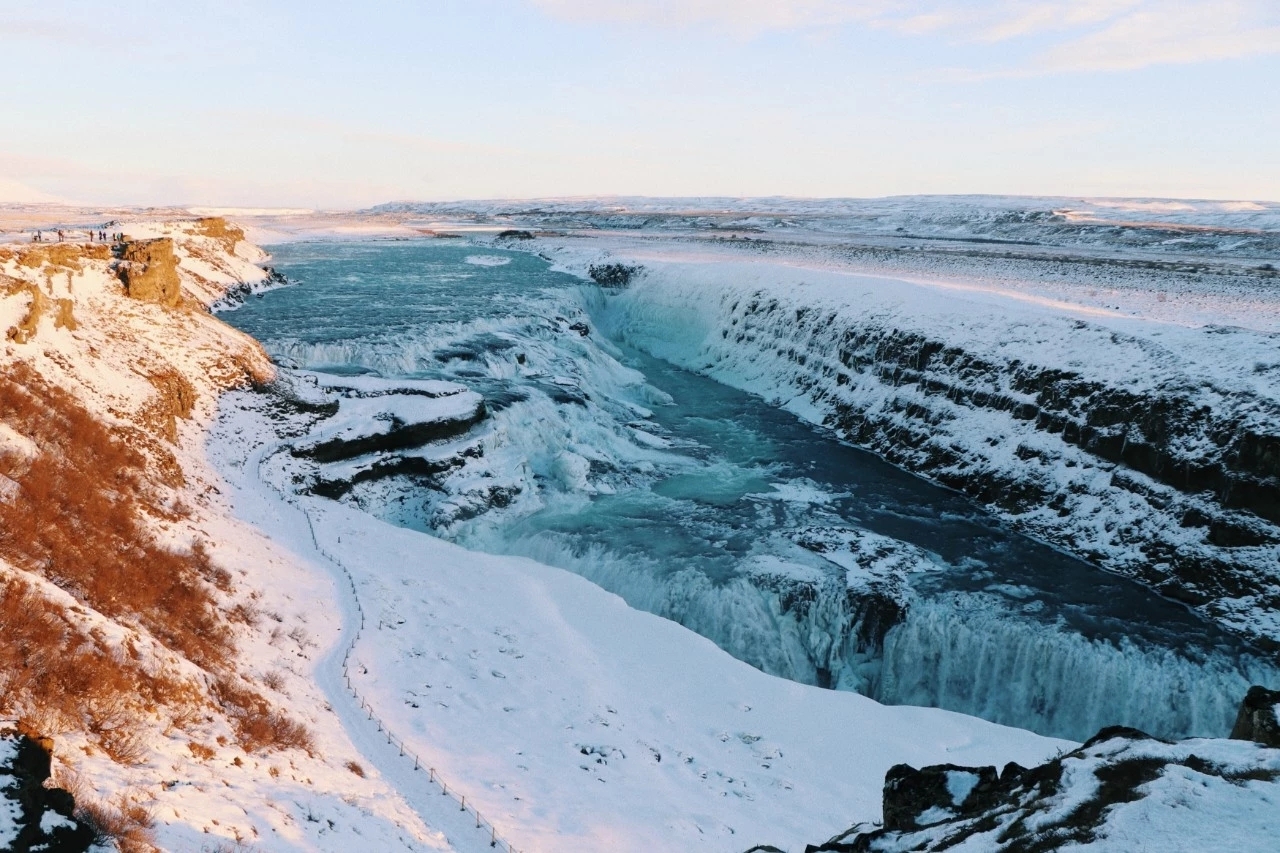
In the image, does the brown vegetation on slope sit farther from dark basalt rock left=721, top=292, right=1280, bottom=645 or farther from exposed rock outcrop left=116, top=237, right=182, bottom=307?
dark basalt rock left=721, top=292, right=1280, bottom=645

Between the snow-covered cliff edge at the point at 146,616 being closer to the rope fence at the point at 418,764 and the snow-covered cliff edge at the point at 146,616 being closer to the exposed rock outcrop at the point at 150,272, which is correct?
the rope fence at the point at 418,764

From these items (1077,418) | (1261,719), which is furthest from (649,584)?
(1077,418)

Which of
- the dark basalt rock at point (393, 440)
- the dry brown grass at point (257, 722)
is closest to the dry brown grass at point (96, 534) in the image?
the dry brown grass at point (257, 722)

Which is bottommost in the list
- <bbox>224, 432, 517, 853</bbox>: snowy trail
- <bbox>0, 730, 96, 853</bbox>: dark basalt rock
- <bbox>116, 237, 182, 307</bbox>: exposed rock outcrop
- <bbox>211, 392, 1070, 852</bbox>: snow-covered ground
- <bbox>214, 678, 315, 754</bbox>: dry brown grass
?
<bbox>211, 392, 1070, 852</bbox>: snow-covered ground

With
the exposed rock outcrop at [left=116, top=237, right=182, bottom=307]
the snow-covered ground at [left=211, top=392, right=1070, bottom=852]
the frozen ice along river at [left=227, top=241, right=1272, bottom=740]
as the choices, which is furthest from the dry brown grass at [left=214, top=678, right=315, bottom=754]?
the exposed rock outcrop at [left=116, top=237, right=182, bottom=307]

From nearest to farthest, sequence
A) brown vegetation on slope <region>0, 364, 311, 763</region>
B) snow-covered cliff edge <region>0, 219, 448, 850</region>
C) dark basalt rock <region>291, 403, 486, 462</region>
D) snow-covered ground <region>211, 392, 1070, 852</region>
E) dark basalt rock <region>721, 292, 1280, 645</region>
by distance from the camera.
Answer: snow-covered cliff edge <region>0, 219, 448, 850</region> < brown vegetation on slope <region>0, 364, 311, 763</region> < snow-covered ground <region>211, 392, 1070, 852</region> < dark basalt rock <region>721, 292, 1280, 645</region> < dark basalt rock <region>291, 403, 486, 462</region>

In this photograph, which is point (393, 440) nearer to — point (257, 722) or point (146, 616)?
point (146, 616)

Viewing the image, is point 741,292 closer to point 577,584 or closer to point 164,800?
point 577,584
